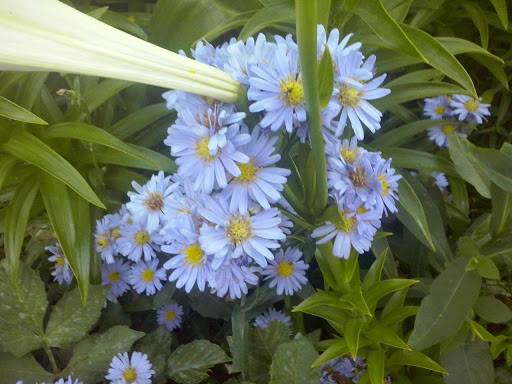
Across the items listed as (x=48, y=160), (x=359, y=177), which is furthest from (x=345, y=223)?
(x=48, y=160)

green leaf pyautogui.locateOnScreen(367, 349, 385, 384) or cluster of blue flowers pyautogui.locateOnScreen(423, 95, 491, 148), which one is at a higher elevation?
cluster of blue flowers pyautogui.locateOnScreen(423, 95, 491, 148)

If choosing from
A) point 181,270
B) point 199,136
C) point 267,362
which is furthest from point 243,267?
point 267,362

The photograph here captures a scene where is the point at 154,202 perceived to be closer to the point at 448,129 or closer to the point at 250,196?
the point at 250,196

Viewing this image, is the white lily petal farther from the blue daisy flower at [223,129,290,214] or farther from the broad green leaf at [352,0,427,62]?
the broad green leaf at [352,0,427,62]

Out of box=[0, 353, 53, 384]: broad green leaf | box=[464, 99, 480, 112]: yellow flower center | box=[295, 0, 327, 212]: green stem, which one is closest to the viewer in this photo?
box=[295, 0, 327, 212]: green stem

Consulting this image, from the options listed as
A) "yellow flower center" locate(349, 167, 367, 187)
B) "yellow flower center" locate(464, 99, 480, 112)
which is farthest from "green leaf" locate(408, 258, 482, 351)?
"yellow flower center" locate(464, 99, 480, 112)

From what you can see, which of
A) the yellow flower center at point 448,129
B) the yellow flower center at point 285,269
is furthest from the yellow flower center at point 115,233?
the yellow flower center at point 448,129

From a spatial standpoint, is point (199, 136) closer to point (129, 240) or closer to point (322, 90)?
point (322, 90)
